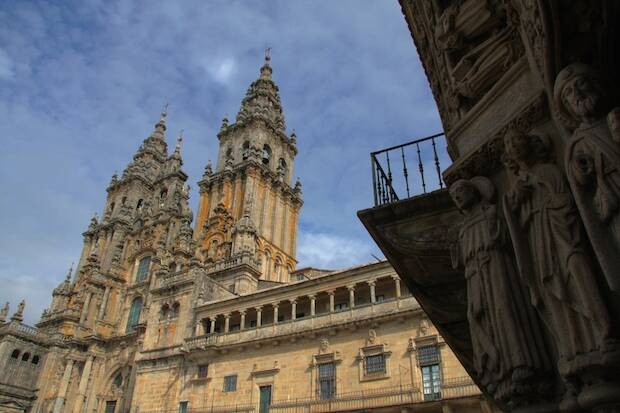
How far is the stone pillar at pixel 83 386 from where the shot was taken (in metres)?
41.1

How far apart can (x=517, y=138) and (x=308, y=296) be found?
78.6ft

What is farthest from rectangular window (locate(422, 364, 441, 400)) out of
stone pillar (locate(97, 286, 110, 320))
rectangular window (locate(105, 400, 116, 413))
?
stone pillar (locate(97, 286, 110, 320))

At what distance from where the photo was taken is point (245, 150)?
49562mm

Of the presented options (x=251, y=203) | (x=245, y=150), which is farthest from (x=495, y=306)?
(x=245, y=150)

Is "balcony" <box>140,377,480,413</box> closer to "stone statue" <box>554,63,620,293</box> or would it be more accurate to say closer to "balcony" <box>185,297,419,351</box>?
"balcony" <box>185,297,419,351</box>

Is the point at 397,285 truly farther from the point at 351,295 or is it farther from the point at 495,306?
the point at 495,306

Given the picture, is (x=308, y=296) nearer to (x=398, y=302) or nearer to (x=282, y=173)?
(x=398, y=302)

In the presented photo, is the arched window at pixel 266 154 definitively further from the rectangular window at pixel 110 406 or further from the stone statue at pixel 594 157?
the stone statue at pixel 594 157

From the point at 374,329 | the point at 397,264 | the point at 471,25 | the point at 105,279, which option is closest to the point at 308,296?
the point at 374,329

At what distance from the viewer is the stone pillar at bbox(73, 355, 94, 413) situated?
1618 inches

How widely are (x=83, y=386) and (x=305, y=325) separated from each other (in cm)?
2659

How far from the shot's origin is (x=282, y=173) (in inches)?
1975

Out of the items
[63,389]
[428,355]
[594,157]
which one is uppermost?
[63,389]

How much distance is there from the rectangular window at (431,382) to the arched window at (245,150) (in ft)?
100
